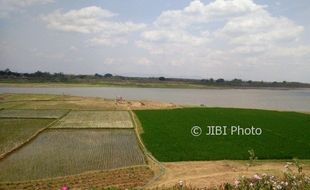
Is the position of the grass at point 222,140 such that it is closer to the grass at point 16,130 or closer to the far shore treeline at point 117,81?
the grass at point 16,130

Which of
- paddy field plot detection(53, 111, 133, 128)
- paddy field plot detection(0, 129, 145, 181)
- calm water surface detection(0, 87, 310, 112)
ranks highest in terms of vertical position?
calm water surface detection(0, 87, 310, 112)

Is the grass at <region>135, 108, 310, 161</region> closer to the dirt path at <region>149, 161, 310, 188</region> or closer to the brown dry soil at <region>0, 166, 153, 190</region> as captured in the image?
the dirt path at <region>149, 161, 310, 188</region>

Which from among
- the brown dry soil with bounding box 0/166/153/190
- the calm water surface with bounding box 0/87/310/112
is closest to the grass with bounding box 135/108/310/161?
the brown dry soil with bounding box 0/166/153/190

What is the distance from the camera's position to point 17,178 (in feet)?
43.1

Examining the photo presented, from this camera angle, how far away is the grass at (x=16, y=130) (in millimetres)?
19450

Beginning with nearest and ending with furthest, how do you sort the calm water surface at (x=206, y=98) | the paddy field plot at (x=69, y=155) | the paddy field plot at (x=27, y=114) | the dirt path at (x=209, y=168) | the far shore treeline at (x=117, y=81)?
1. the dirt path at (x=209, y=168)
2. the paddy field plot at (x=69, y=155)
3. the paddy field plot at (x=27, y=114)
4. the calm water surface at (x=206, y=98)
5. the far shore treeline at (x=117, y=81)

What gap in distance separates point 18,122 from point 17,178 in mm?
15212

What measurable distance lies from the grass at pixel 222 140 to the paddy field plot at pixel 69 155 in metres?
1.34

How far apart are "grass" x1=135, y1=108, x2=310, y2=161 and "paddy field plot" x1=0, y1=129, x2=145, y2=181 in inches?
52.9

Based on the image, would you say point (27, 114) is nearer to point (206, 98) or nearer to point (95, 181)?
point (95, 181)

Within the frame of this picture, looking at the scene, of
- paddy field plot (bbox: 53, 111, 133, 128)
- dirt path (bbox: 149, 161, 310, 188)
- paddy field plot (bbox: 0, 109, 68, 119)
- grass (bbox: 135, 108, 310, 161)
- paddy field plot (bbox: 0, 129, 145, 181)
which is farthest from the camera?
paddy field plot (bbox: 0, 109, 68, 119)

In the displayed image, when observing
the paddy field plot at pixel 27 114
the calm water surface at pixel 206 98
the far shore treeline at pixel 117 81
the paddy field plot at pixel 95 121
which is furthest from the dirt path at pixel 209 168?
the far shore treeline at pixel 117 81

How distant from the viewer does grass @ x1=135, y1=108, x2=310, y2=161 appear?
17297 mm

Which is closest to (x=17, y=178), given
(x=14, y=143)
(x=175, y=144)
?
(x=14, y=143)
